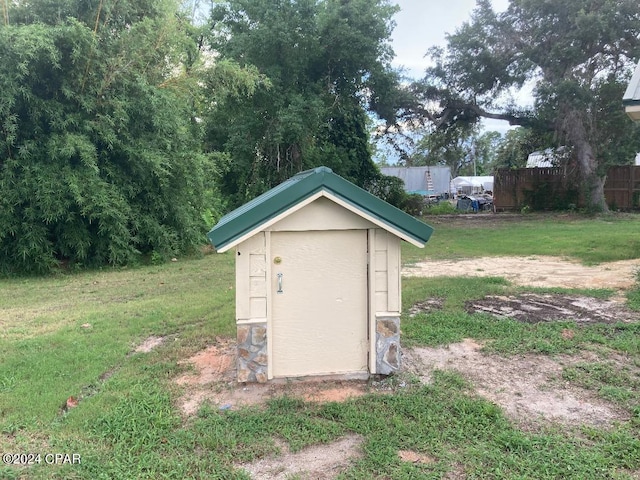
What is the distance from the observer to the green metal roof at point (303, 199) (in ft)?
10.7

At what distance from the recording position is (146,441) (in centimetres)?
279

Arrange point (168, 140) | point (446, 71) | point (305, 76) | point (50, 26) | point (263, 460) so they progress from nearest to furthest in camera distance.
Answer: point (263, 460), point (50, 26), point (168, 140), point (305, 76), point (446, 71)

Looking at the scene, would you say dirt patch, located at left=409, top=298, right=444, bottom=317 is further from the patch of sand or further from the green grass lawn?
the patch of sand

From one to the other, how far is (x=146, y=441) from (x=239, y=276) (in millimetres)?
1171

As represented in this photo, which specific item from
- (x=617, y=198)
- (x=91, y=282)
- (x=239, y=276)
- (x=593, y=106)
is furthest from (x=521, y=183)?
(x=239, y=276)

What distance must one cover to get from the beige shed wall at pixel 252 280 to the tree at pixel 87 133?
5752mm

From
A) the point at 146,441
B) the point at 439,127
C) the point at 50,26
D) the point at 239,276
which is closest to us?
the point at 146,441

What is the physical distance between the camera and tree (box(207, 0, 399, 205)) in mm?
13273

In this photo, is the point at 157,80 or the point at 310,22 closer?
the point at 157,80

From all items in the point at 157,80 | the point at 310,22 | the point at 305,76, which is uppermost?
the point at 310,22

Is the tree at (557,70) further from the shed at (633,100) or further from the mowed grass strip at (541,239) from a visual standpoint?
the shed at (633,100)

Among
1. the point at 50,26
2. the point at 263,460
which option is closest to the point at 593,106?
the point at 50,26

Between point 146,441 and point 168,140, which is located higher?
point 168,140

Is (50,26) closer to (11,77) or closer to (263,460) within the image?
(11,77)
